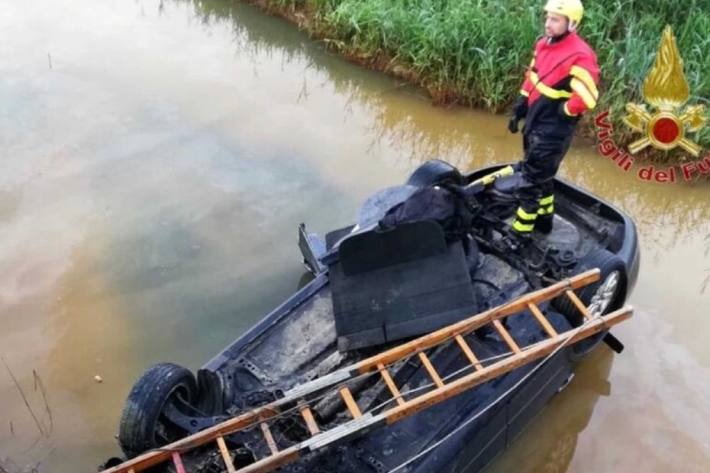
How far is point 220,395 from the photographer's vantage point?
4.22 meters

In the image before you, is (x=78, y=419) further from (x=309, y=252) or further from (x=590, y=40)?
(x=590, y=40)

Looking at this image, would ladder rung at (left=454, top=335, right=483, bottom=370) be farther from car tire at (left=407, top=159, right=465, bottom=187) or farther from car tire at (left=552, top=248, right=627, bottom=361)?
car tire at (left=407, top=159, right=465, bottom=187)

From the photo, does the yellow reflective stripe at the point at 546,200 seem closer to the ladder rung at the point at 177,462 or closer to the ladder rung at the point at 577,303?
the ladder rung at the point at 577,303

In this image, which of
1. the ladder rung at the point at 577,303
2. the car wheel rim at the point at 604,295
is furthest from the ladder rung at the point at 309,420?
the car wheel rim at the point at 604,295

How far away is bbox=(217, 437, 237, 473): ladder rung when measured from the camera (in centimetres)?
362

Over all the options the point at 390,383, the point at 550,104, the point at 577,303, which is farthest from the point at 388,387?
the point at 550,104

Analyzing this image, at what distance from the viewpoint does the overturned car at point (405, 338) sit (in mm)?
3965

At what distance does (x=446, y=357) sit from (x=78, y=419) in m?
2.47

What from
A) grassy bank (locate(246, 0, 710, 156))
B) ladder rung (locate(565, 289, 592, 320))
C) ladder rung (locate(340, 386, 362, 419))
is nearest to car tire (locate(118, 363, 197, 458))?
ladder rung (locate(340, 386, 362, 419))

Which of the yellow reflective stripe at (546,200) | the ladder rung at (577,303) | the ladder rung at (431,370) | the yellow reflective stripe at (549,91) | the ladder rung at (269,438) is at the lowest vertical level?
the ladder rung at (269,438)

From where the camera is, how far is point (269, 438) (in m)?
3.74

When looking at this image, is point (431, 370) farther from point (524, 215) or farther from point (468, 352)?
point (524, 215)

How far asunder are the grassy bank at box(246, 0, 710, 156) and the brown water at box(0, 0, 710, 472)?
0.99ft

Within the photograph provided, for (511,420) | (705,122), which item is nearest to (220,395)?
(511,420)
